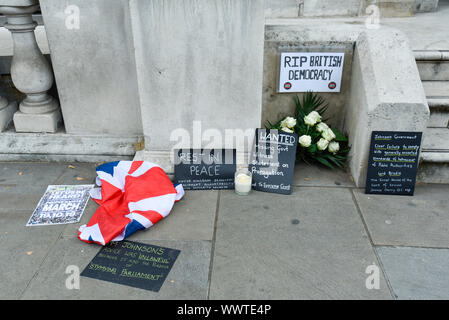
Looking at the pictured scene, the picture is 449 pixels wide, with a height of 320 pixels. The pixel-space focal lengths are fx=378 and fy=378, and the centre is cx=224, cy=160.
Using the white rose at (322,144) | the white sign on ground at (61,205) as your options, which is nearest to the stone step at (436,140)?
the white rose at (322,144)

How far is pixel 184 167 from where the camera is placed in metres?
3.30

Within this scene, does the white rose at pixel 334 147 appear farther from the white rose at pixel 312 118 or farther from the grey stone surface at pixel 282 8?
the grey stone surface at pixel 282 8

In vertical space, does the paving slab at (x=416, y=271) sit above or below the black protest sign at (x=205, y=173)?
below

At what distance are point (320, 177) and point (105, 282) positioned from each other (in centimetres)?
205

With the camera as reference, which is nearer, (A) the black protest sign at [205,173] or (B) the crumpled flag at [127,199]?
(B) the crumpled flag at [127,199]

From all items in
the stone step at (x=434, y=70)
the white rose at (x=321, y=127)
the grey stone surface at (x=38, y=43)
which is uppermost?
the grey stone surface at (x=38, y=43)

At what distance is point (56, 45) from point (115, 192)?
148 cm

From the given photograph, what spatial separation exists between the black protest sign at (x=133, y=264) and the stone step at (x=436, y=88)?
2875 millimetres

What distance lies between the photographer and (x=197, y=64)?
3.13 metres

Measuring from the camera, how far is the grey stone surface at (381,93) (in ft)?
9.80

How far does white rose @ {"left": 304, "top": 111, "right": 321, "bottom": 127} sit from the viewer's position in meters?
3.46

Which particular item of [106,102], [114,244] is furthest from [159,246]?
[106,102]

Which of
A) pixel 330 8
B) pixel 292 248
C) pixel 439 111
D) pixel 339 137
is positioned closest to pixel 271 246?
pixel 292 248

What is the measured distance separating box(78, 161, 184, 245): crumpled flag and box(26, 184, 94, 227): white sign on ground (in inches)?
4.9
